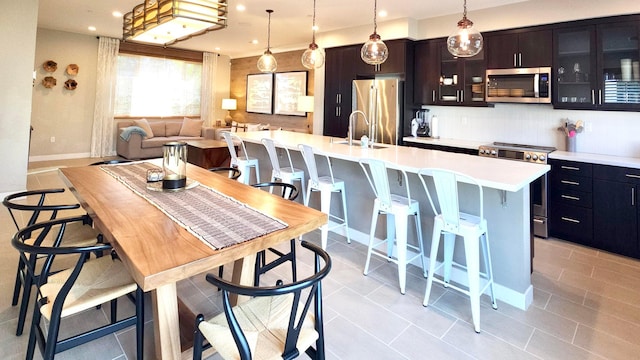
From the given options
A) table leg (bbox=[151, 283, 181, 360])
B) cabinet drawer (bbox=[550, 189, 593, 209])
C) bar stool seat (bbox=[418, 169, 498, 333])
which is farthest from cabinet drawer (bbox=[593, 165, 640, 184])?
table leg (bbox=[151, 283, 181, 360])

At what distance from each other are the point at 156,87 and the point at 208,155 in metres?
4.31

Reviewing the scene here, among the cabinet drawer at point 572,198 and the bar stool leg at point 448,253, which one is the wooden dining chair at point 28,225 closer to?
the bar stool leg at point 448,253

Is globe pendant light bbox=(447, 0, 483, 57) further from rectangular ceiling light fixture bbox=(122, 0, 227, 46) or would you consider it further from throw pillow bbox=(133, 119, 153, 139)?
throw pillow bbox=(133, 119, 153, 139)

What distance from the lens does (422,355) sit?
1.94 m

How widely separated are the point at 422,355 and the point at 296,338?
1062mm

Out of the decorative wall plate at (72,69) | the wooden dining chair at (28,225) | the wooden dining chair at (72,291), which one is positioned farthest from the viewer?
the decorative wall plate at (72,69)

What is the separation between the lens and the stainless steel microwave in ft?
13.6

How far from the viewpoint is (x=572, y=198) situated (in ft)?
12.1

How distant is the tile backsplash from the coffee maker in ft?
0.31

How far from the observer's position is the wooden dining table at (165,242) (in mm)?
1229

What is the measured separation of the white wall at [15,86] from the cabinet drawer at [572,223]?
6.84 m

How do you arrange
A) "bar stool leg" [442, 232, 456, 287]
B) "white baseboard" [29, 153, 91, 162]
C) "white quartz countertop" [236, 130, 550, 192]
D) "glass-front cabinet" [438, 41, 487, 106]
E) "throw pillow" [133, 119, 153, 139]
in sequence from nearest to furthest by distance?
"white quartz countertop" [236, 130, 550, 192] → "bar stool leg" [442, 232, 456, 287] → "glass-front cabinet" [438, 41, 487, 106] → "white baseboard" [29, 153, 91, 162] → "throw pillow" [133, 119, 153, 139]

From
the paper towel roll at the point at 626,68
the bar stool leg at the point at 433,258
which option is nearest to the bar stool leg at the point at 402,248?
the bar stool leg at the point at 433,258

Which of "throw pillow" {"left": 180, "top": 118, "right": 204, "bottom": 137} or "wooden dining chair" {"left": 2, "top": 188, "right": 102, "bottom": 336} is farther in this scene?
"throw pillow" {"left": 180, "top": 118, "right": 204, "bottom": 137}
